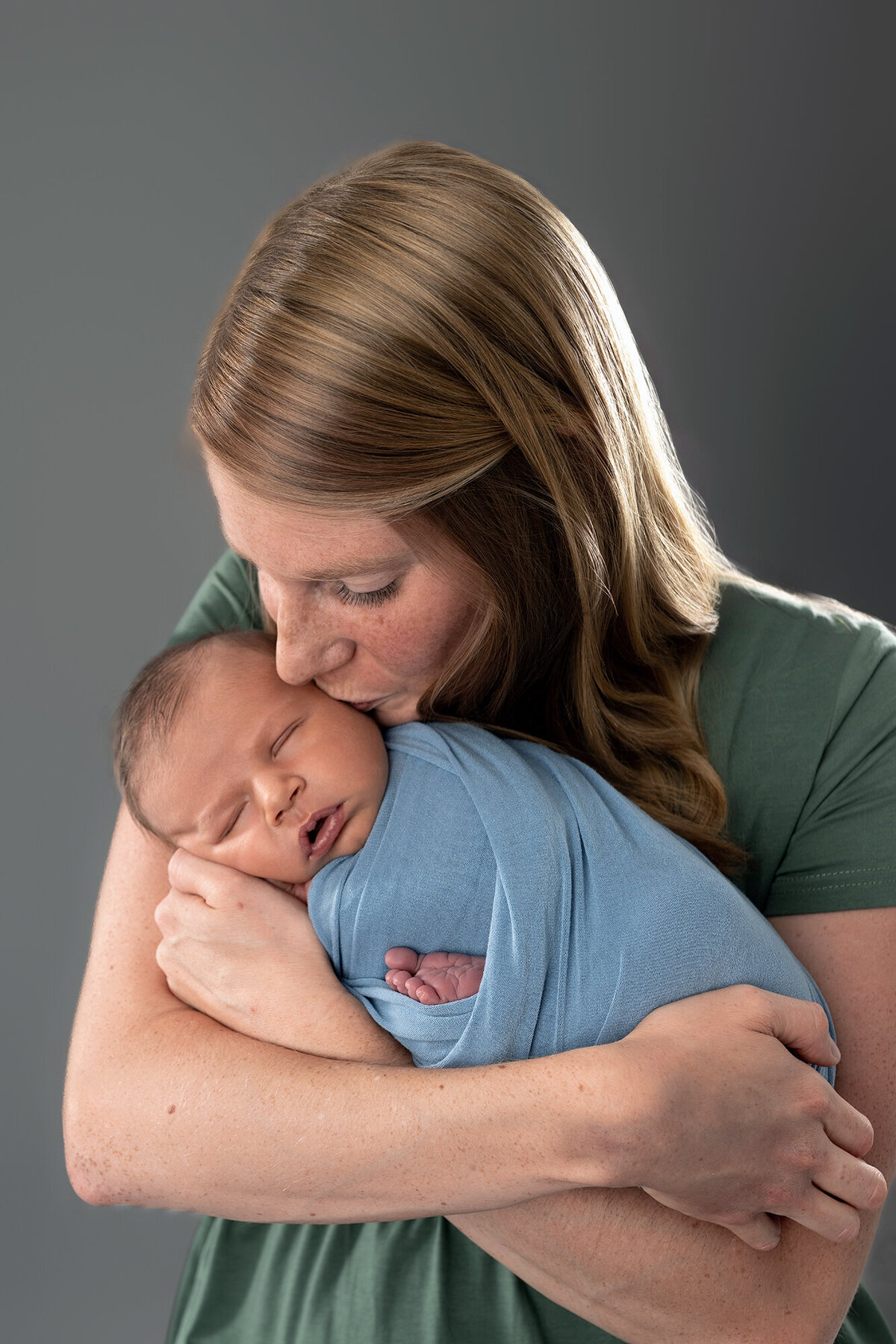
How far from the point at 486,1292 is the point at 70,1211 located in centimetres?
168

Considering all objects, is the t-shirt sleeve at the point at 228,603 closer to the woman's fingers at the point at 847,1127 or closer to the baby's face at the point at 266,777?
the baby's face at the point at 266,777

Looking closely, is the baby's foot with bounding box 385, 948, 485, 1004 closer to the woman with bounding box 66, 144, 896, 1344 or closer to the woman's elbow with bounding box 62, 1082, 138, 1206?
the woman with bounding box 66, 144, 896, 1344

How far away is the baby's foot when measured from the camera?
4.04ft

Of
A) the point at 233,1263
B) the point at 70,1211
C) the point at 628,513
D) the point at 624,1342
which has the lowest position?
the point at 70,1211

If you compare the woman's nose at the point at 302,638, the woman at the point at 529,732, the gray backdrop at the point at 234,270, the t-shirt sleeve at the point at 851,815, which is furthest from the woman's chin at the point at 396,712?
the gray backdrop at the point at 234,270

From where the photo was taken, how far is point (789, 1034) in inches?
45.4

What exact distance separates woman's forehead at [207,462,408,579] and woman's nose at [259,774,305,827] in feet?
0.83

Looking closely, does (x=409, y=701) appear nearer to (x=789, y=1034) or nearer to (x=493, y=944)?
(x=493, y=944)

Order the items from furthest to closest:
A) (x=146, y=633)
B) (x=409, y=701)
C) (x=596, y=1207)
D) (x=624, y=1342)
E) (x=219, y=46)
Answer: (x=146, y=633) < (x=219, y=46) < (x=409, y=701) < (x=624, y=1342) < (x=596, y=1207)

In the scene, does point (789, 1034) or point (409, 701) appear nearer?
point (789, 1034)

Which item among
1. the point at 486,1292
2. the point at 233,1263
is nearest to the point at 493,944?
the point at 486,1292

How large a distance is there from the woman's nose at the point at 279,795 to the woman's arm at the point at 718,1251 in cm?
47

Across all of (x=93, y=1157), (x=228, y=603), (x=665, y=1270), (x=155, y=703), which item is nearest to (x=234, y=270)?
(x=228, y=603)

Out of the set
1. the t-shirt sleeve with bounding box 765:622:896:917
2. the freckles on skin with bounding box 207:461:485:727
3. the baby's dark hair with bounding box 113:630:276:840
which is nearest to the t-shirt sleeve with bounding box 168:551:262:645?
the baby's dark hair with bounding box 113:630:276:840
